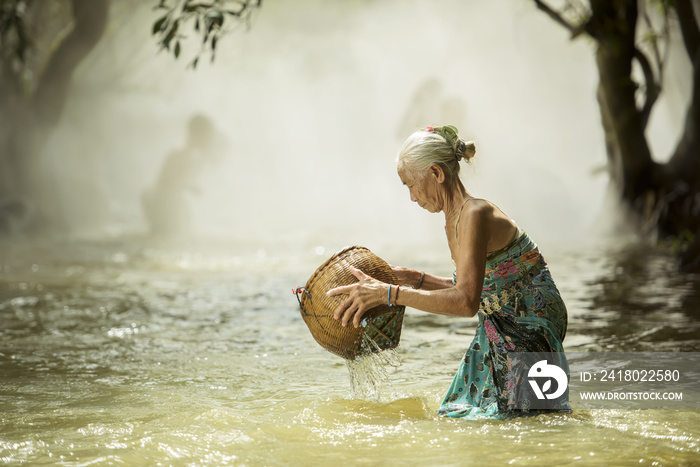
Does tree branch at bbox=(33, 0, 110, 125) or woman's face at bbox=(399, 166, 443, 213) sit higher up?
tree branch at bbox=(33, 0, 110, 125)

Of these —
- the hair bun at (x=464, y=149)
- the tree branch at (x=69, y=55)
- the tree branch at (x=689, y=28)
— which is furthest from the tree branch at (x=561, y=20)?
the hair bun at (x=464, y=149)

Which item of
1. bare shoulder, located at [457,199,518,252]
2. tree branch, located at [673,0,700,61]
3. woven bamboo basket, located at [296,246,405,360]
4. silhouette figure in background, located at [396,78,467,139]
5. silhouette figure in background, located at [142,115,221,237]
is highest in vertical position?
silhouette figure in background, located at [396,78,467,139]

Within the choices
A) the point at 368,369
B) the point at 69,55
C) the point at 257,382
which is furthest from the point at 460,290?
the point at 69,55

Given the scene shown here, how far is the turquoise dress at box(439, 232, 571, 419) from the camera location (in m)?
3.17

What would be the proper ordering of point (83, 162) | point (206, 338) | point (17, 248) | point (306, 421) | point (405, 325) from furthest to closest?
point (83, 162), point (17, 248), point (405, 325), point (206, 338), point (306, 421)

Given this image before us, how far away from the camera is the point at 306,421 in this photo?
11.3 feet

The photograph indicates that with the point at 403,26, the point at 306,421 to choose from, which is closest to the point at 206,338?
the point at 306,421

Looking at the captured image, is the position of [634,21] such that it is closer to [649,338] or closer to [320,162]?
[649,338]

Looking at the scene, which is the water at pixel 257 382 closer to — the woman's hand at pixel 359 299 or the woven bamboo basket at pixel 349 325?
the woven bamboo basket at pixel 349 325

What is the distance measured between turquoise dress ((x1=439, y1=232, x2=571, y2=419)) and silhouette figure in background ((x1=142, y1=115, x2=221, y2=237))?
1347 centimetres

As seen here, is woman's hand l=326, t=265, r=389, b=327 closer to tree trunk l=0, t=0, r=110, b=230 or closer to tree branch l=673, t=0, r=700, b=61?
tree branch l=673, t=0, r=700, b=61

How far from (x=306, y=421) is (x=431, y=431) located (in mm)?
585

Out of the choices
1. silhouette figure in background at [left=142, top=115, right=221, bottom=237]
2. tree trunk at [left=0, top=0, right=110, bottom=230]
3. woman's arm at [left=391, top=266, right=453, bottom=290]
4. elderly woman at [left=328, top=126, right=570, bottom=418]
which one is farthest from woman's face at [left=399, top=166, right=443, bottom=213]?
tree trunk at [left=0, top=0, right=110, bottom=230]

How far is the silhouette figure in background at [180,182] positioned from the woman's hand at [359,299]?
43.8ft
